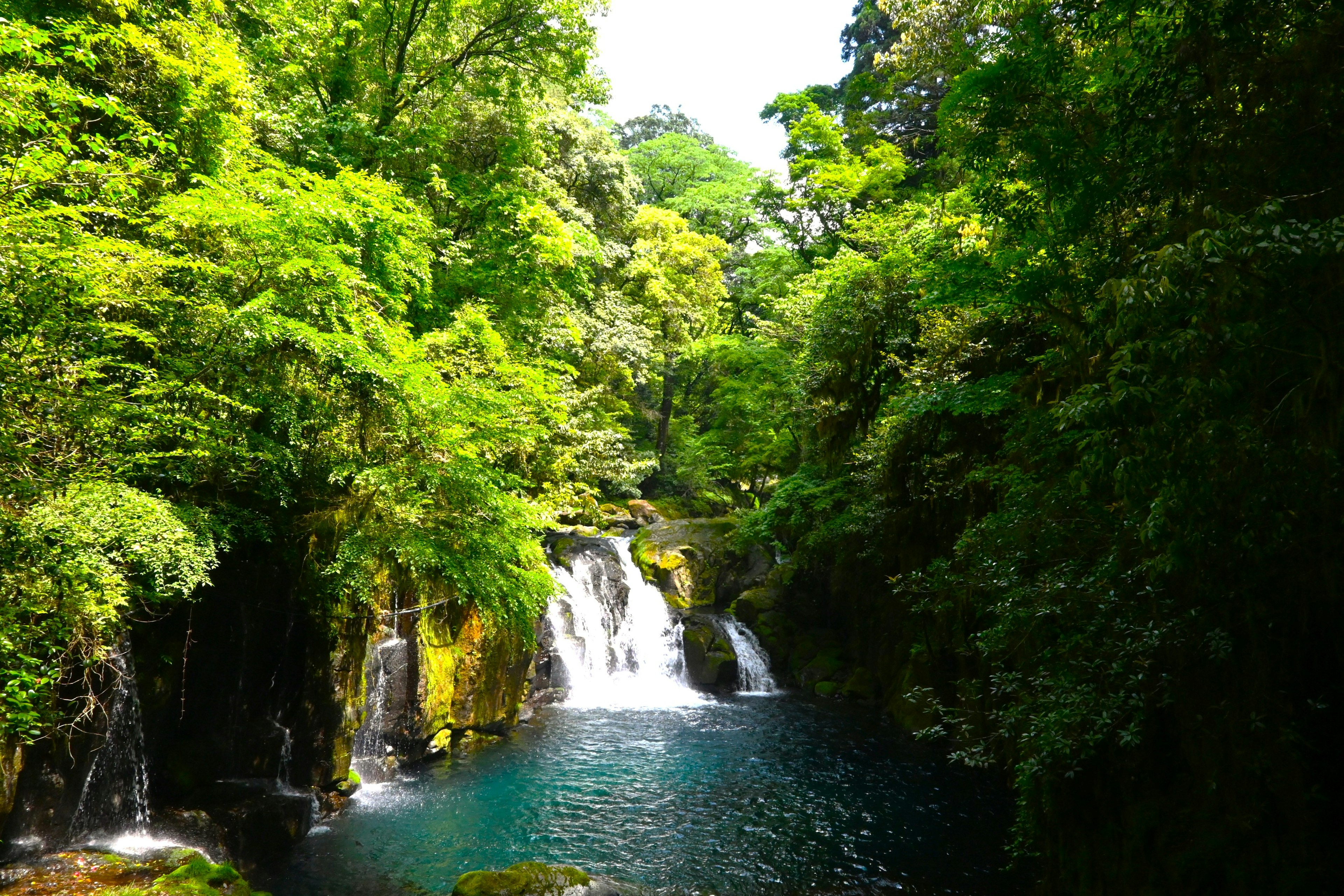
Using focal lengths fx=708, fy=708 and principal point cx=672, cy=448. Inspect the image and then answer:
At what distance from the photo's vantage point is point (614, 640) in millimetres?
18422

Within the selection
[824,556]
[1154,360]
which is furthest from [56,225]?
[824,556]

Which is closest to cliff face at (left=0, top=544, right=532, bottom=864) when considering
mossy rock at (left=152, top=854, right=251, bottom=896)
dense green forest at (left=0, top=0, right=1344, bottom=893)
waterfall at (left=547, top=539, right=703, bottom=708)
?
dense green forest at (left=0, top=0, right=1344, bottom=893)

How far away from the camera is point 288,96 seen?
1335 cm

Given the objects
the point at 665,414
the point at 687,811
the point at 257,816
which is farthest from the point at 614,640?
the point at 665,414

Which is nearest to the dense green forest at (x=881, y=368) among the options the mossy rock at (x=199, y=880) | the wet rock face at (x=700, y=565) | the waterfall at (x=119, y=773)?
the waterfall at (x=119, y=773)

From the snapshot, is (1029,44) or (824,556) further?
(824,556)

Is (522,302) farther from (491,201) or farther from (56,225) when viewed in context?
(56,225)

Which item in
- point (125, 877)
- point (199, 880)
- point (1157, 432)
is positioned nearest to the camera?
point (1157, 432)

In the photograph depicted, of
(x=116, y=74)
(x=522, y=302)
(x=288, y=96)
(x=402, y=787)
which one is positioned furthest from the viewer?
(x=522, y=302)

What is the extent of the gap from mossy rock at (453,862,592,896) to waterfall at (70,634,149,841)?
324 centimetres

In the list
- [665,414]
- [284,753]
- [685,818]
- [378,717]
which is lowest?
[685,818]

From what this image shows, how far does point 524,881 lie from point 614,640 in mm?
11247

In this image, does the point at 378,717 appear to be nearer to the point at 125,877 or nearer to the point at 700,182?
the point at 125,877

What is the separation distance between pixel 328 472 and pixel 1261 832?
9.57 meters
